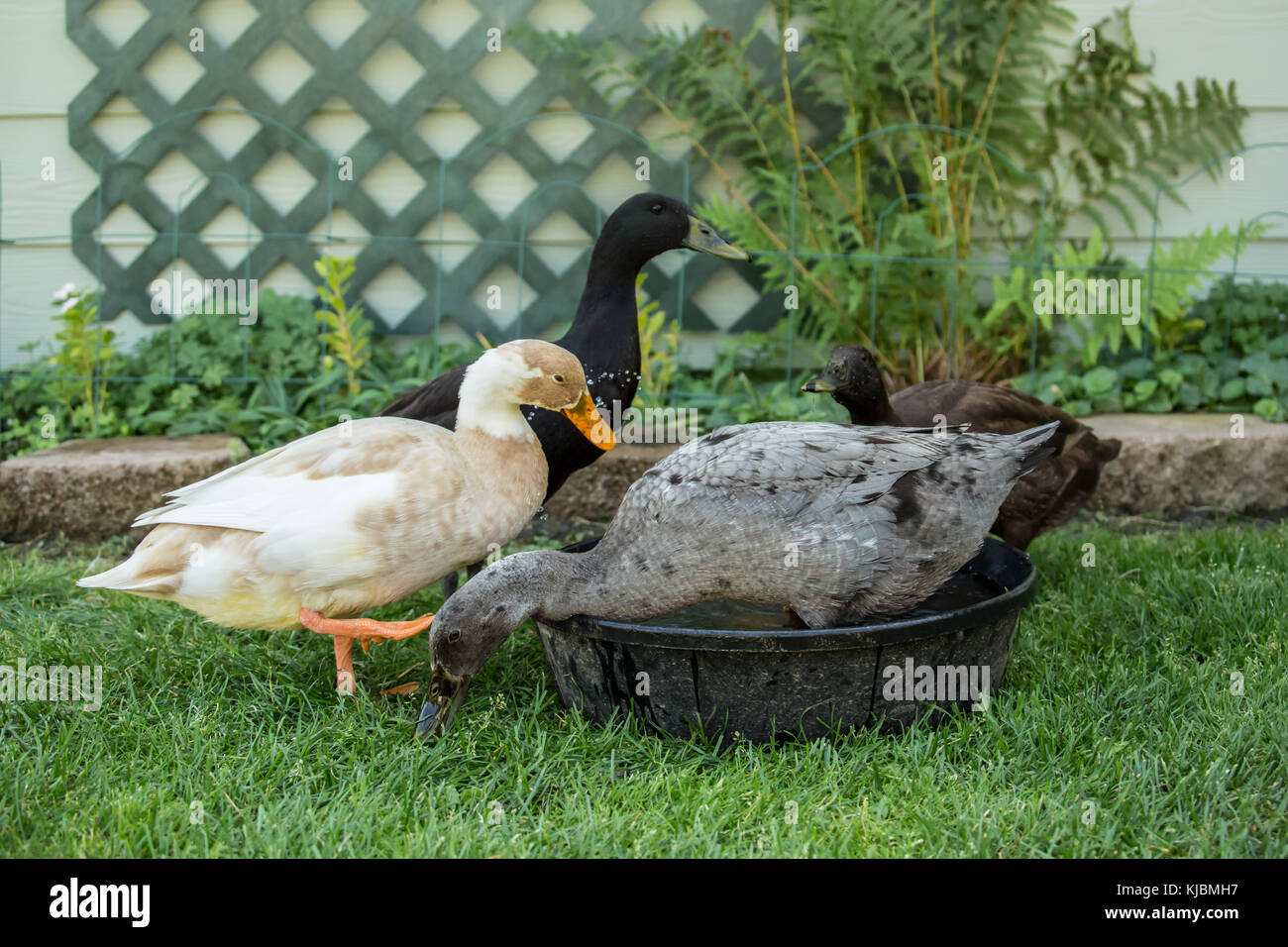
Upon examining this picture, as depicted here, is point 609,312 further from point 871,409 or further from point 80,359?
point 80,359

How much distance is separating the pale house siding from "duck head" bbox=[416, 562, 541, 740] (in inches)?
120

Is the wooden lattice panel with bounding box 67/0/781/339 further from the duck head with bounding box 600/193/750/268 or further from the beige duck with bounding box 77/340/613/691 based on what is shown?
the beige duck with bounding box 77/340/613/691

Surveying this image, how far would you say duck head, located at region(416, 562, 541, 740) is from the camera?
2.45m

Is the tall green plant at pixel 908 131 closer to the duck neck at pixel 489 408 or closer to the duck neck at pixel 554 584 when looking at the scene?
the duck neck at pixel 489 408

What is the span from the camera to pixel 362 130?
210 inches

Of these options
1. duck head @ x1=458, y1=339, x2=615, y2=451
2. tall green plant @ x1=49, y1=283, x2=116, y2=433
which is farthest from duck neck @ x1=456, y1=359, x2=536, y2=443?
tall green plant @ x1=49, y1=283, x2=116, y2=433

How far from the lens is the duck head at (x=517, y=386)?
2.74m

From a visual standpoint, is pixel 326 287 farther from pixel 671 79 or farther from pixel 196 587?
pixel 196 587

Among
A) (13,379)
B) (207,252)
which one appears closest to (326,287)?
(207,252)

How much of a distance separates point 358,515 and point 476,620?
1.30 ft

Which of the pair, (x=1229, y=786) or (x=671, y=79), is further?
(x=671, y=79)

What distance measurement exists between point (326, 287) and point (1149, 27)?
399 cm

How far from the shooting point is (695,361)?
5.40 metres
